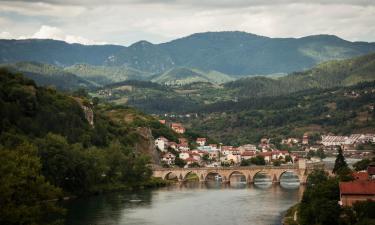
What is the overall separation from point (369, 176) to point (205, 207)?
19279 millimetres

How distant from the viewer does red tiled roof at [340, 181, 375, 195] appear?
4556 cm

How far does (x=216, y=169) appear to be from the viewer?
106250 millimetres

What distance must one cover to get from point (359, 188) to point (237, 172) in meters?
60.3

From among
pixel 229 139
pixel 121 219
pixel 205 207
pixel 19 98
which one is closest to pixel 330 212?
pixel 121 219

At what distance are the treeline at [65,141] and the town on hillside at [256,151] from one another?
28.6 ft

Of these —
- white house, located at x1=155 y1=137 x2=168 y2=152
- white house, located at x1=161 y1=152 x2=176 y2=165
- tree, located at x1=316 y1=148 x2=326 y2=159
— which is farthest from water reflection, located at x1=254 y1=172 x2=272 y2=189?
tree, located at x1=316 y1=148 x2=326 y2=159

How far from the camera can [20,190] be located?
1663 inches

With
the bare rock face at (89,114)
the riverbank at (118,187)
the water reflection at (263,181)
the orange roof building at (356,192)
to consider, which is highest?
the bare rock face at (89,114)

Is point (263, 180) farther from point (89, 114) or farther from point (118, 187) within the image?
point (118, 187)

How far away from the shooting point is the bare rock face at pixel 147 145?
117 m

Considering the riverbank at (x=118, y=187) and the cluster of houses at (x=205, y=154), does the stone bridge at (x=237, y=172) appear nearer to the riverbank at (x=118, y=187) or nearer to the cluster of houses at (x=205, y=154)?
the riverbank at (x=118, y=187)

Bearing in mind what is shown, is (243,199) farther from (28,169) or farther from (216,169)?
(28,169)

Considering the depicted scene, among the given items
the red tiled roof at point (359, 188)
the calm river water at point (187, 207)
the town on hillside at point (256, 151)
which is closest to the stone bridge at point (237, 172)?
the calm river water at point (187, 207)

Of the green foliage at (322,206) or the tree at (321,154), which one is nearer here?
the green foliage at (322,206)
